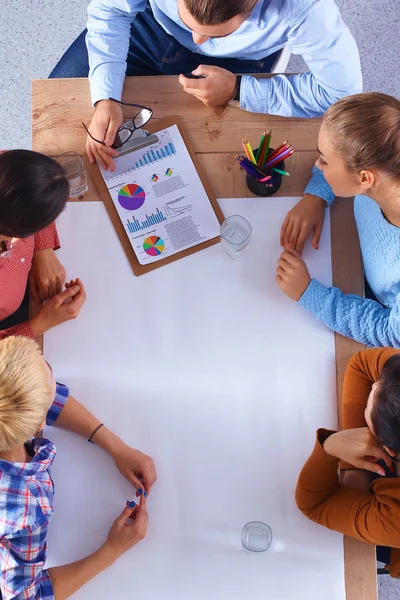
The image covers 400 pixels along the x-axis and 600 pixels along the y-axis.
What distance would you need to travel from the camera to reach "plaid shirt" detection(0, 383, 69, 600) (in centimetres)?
104

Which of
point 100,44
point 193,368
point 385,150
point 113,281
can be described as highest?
point 100,44

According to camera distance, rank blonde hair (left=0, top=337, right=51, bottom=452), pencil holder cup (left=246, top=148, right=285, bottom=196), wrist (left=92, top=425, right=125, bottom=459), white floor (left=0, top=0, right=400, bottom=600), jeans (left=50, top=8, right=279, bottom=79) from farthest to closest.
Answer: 1. white floor (left=0, top=0, right=400, bottom=600)
2. jeans (left=50, top=8, right=279, bottom=79)
3. pencil holder cup (left=246, top=148, right=285, bottom=196)
4. wrist (left=92, top=425, right=125, bottom=459)
5. blonde hair (left=0, top=337, right=51, bottom=452)

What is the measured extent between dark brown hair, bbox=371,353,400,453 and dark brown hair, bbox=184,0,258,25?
65 centimetres

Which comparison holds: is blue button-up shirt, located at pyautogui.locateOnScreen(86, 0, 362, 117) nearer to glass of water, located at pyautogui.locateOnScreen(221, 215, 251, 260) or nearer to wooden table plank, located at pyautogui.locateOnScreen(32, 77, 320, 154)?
wooden table plank, located at pyautogui.locateOnScreen(32, 77, 320, 154)

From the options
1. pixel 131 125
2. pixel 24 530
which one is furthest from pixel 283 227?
pixel 24 530

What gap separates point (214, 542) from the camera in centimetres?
109

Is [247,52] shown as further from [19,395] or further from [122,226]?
[19,395]

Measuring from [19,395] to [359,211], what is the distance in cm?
72

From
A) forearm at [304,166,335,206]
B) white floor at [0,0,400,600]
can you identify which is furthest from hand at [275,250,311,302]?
white floor at [0,0,400,600]

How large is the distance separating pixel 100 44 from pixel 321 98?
48 centimetres

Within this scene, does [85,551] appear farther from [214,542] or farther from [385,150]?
[385,150]

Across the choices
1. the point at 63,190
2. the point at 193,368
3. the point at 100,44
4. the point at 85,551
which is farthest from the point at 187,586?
the point at 100,44

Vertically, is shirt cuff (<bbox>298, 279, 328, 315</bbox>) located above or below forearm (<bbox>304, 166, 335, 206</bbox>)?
below

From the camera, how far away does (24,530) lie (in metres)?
1.05
